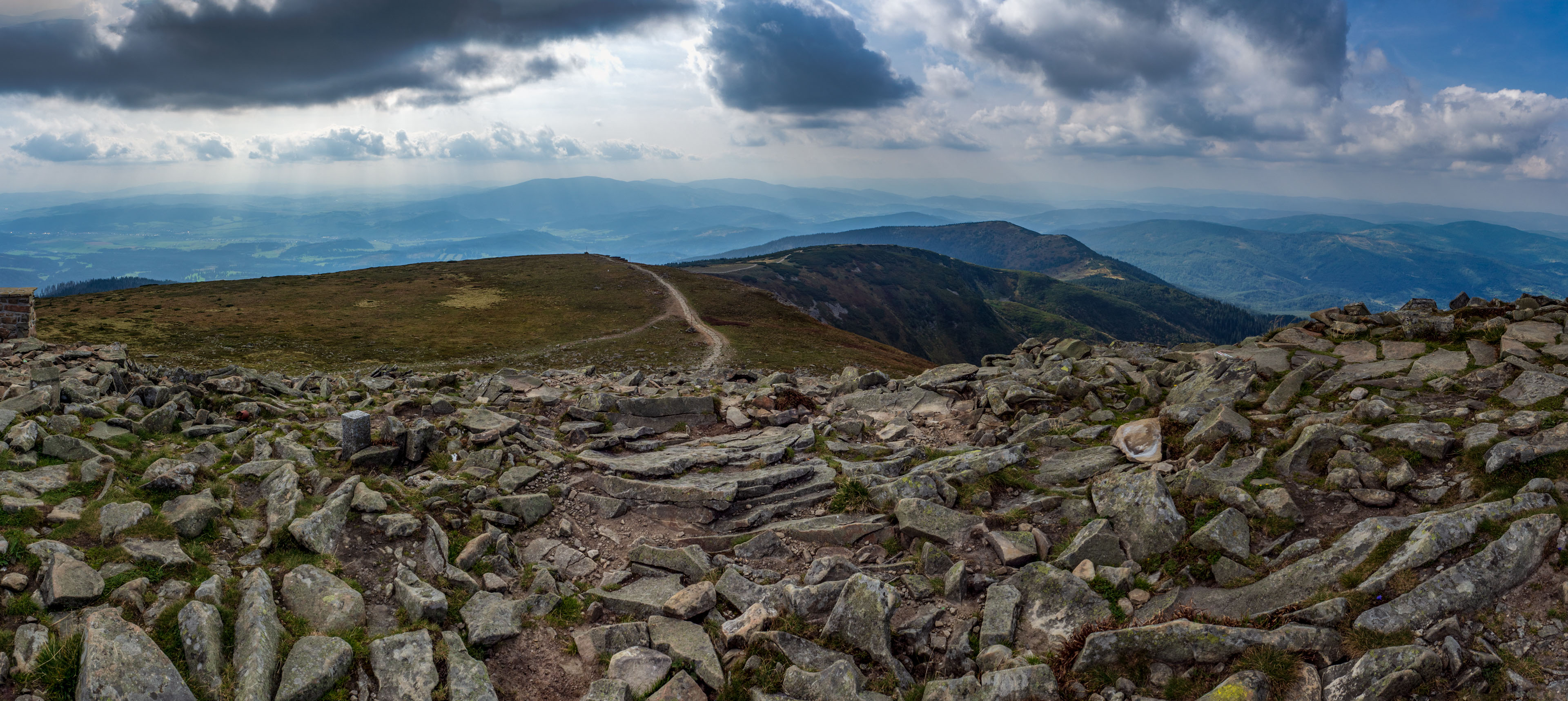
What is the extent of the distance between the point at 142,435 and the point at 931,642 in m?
19.7

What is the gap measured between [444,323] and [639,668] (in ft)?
287

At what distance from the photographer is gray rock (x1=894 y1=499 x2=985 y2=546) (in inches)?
534

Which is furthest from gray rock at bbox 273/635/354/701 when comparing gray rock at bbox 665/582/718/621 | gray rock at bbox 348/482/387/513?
gray rock at bbox 665/582/718/621

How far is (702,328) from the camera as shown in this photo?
293ft

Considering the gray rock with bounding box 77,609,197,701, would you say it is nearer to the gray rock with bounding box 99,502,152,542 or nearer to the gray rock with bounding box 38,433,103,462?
the gray rock with bounding box 99,502,152,542

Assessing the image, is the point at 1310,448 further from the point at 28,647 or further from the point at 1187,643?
the point at 28,647

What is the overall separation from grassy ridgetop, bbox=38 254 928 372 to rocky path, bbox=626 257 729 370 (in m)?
1.50

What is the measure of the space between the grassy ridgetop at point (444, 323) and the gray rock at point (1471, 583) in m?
57.9

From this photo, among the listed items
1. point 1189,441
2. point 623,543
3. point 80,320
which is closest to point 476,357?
point 80,320

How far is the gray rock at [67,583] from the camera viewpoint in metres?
9.02

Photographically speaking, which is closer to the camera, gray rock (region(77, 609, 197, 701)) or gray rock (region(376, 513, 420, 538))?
gray rock (region(77, 609, 197, 701))

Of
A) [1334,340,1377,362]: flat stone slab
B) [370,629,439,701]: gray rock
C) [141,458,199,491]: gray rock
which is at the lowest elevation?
[370,629,439,701]: gray rock

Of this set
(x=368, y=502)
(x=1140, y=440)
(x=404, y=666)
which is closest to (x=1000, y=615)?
(x=1140, y=440)

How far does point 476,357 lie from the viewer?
219ft
